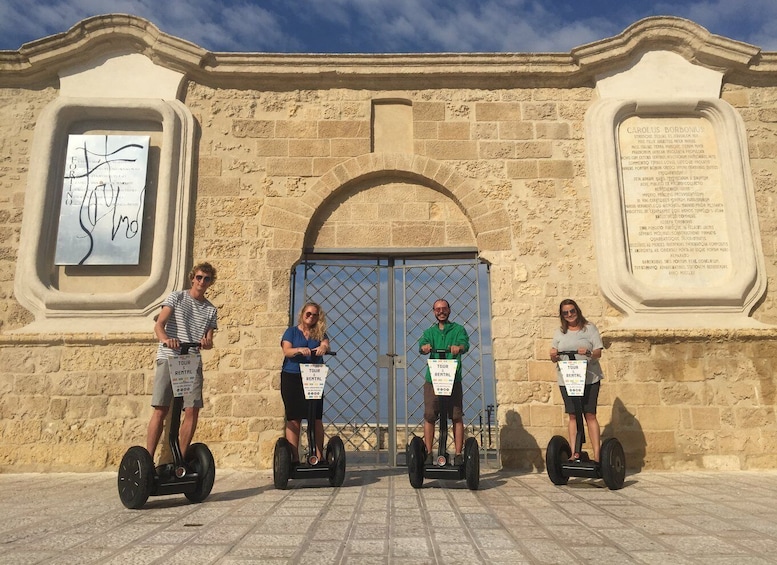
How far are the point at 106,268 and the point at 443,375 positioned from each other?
3860mm

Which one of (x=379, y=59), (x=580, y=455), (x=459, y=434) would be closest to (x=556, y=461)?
(x=580, y=455)

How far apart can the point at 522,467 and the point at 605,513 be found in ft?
7.34

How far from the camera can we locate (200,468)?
363 centimetres

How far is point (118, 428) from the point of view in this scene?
5.39 m

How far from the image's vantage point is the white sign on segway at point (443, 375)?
164 inches

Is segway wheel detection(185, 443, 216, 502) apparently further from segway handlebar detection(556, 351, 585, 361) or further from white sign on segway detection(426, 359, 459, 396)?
segway handlebar detection(556, 351, 585, 361)

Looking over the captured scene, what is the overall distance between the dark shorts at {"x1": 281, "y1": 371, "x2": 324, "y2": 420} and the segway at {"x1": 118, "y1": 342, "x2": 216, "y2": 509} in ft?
2.47

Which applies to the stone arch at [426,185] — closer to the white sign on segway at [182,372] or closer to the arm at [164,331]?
the arm at [164,331]

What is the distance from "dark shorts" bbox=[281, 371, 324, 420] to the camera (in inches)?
168

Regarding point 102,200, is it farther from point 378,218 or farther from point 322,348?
point 322,348

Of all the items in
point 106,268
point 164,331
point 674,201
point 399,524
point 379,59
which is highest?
point 379,59

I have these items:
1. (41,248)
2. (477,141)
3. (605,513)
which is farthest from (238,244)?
(605,513)

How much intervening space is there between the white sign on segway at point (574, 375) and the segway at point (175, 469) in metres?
2.72

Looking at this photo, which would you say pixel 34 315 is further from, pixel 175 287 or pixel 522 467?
pixel 522 467
